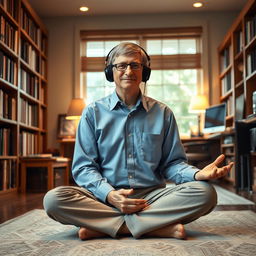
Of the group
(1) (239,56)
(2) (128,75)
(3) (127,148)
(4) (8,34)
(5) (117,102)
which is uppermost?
(4) (8,34)

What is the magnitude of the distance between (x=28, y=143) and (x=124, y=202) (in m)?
3.85

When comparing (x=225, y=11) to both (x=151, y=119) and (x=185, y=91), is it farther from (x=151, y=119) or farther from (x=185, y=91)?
(x=151, y=119)

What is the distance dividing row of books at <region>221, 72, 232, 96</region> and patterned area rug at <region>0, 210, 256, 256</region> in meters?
3.68

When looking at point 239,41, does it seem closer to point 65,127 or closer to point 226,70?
point 226,70

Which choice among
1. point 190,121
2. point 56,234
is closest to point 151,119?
point 56,234

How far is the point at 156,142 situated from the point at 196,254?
0.68m

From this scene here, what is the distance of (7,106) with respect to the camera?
14.6 feet

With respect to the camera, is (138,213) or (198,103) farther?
(198,103)

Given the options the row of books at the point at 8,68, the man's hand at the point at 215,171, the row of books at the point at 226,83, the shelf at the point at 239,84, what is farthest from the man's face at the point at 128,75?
the row of books at the point at 226,83

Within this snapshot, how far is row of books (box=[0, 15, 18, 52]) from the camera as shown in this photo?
13.8 ft

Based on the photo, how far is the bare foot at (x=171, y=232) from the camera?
174cm

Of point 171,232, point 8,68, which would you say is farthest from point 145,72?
point 8,68

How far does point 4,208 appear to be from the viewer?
120 inches

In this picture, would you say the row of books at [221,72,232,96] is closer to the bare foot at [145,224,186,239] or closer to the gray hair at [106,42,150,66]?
the gray hair at [106,42,150,66]
